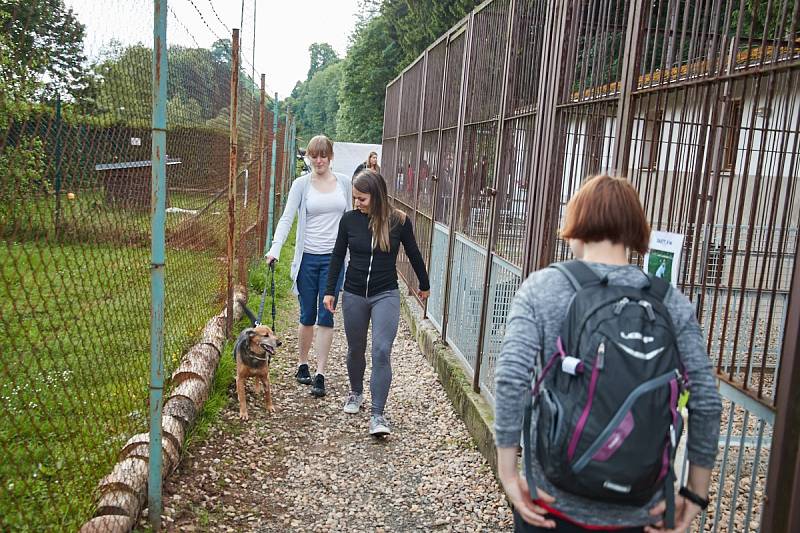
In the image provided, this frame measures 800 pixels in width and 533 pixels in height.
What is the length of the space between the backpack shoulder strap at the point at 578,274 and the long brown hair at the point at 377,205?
337 centimetres

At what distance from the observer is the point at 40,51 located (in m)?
2.47

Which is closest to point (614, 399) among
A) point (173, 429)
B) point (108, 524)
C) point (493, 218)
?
point (108, 524)

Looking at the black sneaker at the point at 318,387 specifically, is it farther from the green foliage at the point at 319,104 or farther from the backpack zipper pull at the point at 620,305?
the green foliage at the point at 319,104

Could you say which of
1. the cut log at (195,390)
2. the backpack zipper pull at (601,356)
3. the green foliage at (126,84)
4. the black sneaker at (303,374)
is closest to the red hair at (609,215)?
the backpack zipper pull at (601,356)

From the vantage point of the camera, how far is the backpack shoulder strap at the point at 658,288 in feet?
6.79

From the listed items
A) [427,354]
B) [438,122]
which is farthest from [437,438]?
[438,122]

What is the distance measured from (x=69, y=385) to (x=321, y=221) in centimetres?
247

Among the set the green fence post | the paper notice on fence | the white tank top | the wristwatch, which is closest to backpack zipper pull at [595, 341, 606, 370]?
the wristwatch

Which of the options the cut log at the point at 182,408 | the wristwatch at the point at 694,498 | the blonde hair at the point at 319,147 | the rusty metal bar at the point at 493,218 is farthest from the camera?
the blonde hair at the point at 319,147

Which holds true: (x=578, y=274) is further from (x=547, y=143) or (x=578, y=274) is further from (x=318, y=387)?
(x=318, y=387)

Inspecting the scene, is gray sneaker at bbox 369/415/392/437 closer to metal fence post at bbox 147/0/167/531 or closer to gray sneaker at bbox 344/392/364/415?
gray sneaker at bbox 344/392/364/415

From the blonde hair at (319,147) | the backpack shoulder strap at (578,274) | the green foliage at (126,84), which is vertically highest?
the green foliage at (126,84)

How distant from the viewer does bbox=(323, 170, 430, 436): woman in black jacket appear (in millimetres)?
5457

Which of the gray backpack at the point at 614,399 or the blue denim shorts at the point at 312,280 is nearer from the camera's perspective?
the gray backpack at the point at 614,399
